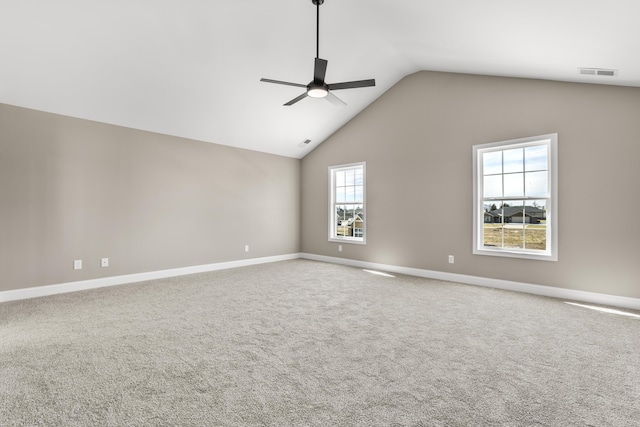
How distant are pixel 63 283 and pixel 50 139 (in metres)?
1.95

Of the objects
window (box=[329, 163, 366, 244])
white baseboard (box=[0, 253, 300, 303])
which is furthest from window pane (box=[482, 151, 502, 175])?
white baseboard (box=[0, 253, 300, 303])

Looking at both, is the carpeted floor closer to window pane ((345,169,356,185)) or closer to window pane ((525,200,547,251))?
window pane ((525,200,547,251))

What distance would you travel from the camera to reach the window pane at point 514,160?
14.2ft

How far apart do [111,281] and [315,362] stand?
388 cm

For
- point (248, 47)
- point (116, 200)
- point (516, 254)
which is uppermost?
point (248, 47)

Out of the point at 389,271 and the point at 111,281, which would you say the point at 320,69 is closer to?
the point at 389,271

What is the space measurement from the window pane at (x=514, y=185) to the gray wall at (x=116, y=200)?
4490mm

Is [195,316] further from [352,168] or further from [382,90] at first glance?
[382,90]

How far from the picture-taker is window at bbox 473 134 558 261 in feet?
13.2

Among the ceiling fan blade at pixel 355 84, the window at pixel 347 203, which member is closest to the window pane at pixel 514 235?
the window at pixel 347 203

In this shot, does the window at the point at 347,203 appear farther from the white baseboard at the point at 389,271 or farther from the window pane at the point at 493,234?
the window pane at the point at 493,234

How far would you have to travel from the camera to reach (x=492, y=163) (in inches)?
181

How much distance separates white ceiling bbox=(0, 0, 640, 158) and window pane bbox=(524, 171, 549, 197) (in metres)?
1.23

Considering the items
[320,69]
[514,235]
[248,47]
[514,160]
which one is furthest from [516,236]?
[248,47]
